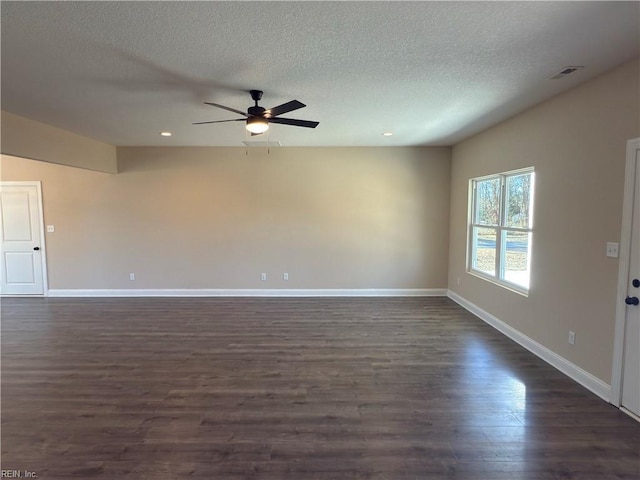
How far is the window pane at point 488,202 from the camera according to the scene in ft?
14.8

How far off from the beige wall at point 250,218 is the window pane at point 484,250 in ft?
2.58

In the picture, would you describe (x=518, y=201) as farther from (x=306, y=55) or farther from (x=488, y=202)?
(x=306, y=55)

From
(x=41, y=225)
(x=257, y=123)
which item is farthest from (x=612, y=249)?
(x=41, y=225)

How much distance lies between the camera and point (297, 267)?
19.5 feet

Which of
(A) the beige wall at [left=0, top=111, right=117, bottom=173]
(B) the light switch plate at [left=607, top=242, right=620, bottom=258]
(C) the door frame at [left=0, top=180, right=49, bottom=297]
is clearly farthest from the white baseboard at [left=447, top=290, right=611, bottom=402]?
(C) the door frame at [left=0, top=180, right=49, bottom=297]

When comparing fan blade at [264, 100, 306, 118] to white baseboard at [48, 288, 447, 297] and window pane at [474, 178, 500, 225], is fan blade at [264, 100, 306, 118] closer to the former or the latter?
window pane at [474, 178, 500, 225]

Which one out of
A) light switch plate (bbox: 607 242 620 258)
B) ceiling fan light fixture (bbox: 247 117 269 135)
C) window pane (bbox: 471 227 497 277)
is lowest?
window pane (bbox: 471 227 497 277)

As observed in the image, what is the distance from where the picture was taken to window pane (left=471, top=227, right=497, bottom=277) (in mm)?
4617

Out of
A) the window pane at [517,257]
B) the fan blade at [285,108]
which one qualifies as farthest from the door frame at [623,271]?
the fan blade at [285,108]

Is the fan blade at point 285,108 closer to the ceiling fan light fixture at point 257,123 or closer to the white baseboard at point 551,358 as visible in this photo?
the ceiling fan light fixture at point 257,123

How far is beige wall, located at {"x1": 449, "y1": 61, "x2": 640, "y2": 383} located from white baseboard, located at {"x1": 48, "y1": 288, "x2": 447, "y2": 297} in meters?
1.92

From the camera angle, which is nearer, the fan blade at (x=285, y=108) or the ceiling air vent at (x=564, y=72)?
the ceiling air vent at (x=564, y=72)

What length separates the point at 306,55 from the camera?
235 centimetres

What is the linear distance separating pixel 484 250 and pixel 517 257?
854 millimetres
